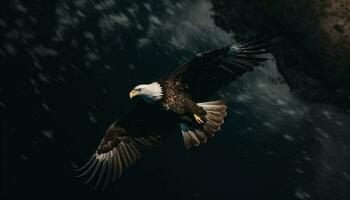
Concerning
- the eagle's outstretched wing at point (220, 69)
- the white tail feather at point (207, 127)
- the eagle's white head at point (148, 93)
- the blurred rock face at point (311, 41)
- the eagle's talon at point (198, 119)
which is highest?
the eagle's white head at point (148, 93)

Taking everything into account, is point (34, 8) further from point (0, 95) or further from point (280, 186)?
point (280, 186)

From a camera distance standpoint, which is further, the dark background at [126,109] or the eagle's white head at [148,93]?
the dark background at [126,109]

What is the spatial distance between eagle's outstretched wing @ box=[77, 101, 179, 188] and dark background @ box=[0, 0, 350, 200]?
1160 mm

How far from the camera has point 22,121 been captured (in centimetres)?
1095

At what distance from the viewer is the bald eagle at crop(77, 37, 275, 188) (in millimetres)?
9116

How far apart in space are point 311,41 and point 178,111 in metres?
9.13

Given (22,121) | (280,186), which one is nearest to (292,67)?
(280,186)

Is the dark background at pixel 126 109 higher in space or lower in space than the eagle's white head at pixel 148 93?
lower

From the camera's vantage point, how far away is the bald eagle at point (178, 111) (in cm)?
912

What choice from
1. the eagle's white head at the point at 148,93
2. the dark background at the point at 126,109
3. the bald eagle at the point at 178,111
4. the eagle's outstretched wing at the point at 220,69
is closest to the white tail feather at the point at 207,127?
the bald eagle at the point at 178,111

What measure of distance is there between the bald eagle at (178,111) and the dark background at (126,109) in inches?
50.3

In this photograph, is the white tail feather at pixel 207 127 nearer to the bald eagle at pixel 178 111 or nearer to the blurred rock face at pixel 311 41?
the bald eagle at pixel 178 111

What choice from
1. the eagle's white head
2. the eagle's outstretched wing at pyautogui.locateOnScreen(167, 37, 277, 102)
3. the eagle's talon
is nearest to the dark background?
the eagle's white head

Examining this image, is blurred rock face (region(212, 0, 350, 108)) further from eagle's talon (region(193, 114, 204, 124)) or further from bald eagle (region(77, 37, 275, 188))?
eagle's talon (region(193, 114, 204, 124))
